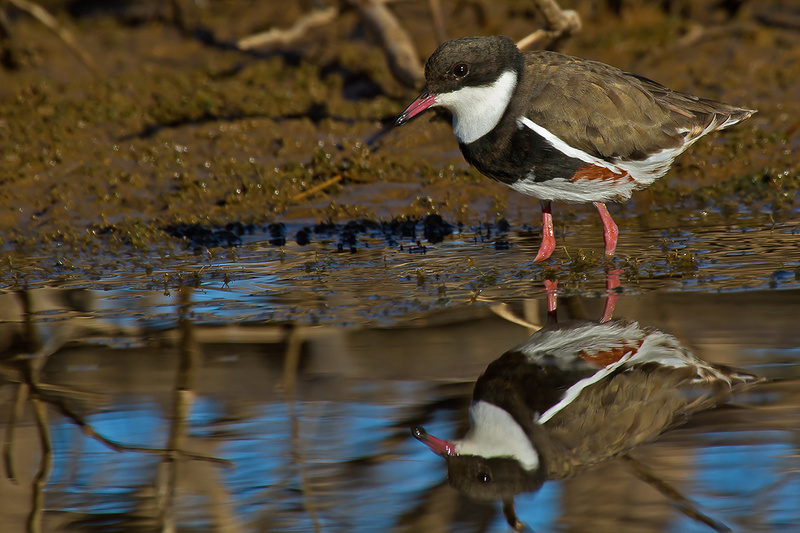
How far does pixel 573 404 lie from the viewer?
4.63 meters

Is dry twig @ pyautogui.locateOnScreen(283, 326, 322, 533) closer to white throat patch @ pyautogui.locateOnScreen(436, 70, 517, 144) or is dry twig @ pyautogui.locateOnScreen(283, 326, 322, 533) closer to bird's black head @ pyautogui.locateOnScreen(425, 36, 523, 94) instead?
white throat patch @ pyautogui.locateOnScreen(436, 70, 517, 144)

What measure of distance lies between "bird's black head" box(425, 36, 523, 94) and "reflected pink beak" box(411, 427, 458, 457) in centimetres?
283

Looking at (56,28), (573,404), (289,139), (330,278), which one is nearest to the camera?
(573,404)

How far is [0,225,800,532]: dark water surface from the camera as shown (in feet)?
12.5

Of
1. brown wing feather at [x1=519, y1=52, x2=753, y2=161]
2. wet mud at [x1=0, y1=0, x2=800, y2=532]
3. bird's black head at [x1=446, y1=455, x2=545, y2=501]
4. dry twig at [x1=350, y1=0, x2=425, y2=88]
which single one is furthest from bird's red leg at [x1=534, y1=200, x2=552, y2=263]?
dry twig at [x1=350, y1=0, x2=425, y2=88]

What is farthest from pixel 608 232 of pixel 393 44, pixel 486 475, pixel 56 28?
pixel 56 28

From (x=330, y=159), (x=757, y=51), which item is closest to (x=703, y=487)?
(x=330, y=159)

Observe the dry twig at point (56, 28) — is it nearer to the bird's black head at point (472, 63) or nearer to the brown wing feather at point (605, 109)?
the bird's black head at point (472, 63)

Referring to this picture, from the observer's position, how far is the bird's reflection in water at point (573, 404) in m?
4.10

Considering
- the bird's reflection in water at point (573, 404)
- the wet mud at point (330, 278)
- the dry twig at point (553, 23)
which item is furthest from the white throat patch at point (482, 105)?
the dry twig at point (553, 23)

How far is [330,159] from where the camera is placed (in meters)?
9.40

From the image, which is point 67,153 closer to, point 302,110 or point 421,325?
point 302,110

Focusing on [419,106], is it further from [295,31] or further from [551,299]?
[295,31]

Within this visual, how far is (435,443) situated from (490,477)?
34 centimetres
